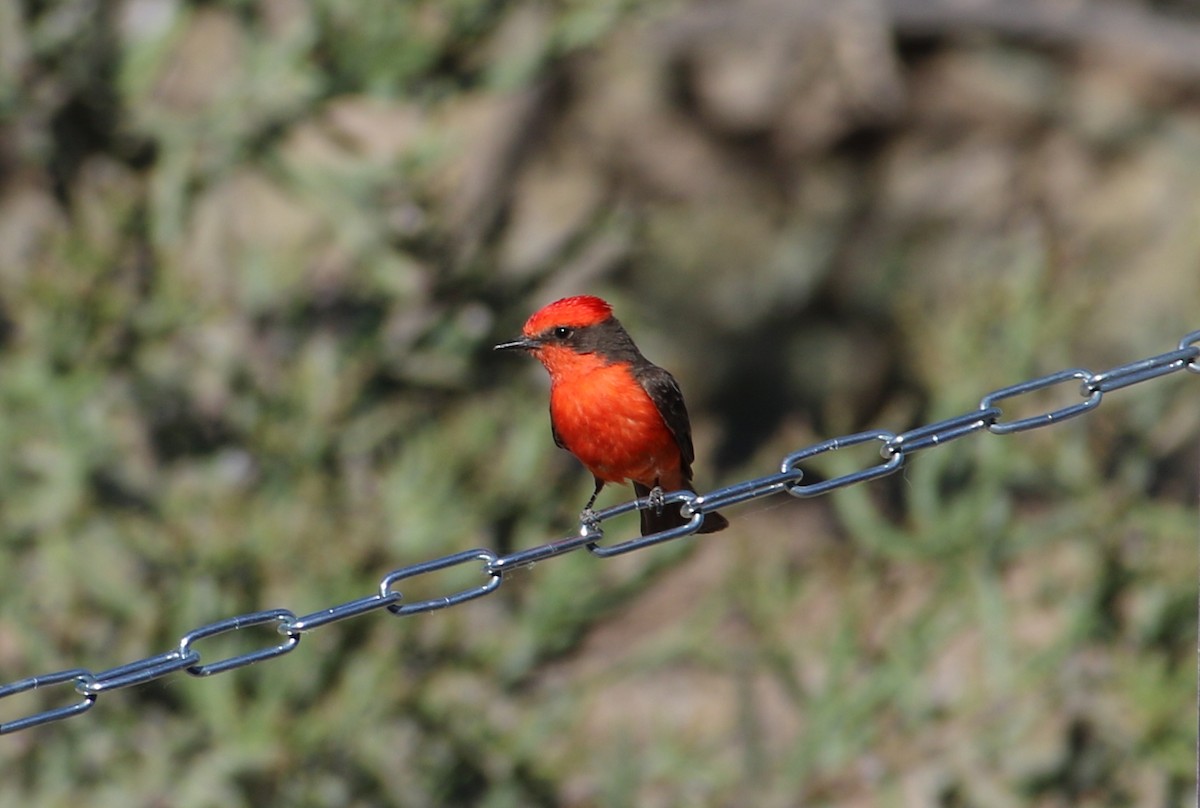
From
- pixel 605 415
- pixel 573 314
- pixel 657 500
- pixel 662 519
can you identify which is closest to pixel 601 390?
pixel 605 415

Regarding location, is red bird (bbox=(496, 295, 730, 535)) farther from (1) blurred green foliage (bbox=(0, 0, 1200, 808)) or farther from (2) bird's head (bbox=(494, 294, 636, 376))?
(1) blurred green foliage (bbox=(0, 0, 1200, 808))

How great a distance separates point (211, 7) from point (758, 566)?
3.09 metres

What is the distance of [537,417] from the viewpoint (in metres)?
6.82

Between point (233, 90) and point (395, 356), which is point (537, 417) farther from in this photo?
point (233, 90)

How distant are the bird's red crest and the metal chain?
3.03 ft

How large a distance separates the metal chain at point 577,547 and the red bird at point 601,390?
34.4 inches

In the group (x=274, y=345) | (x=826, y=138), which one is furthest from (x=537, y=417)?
(x=826, y=138)

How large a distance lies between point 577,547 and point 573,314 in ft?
4.12

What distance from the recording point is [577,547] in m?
3.34

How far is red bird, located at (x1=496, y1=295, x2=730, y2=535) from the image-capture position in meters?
4.54

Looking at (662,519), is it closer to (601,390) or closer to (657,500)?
(601,390)

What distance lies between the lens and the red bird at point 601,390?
4.54m

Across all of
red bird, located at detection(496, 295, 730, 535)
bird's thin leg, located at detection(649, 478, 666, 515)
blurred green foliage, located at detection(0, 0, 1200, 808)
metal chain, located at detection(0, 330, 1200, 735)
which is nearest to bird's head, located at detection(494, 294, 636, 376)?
red bird, located at detection(496, 295, 730, 535)

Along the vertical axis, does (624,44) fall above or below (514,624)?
above
